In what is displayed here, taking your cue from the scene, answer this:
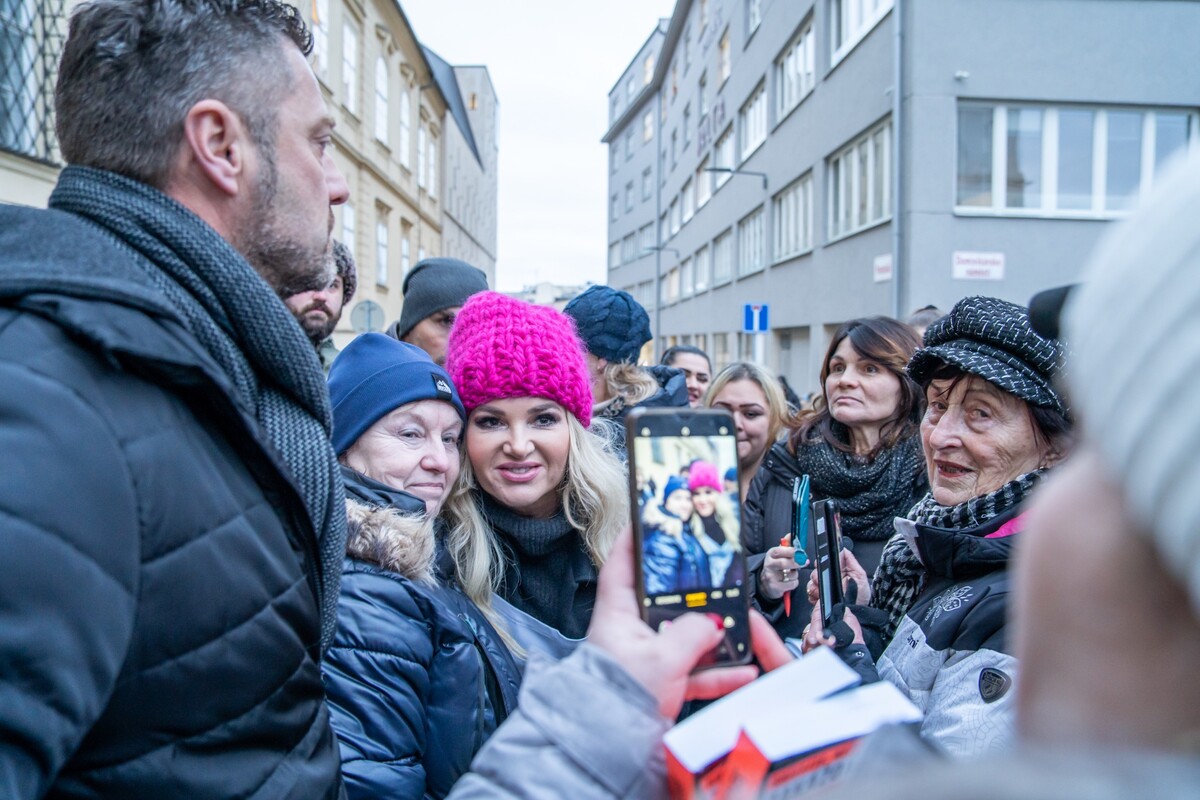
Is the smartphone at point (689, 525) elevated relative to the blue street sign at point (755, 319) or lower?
lower

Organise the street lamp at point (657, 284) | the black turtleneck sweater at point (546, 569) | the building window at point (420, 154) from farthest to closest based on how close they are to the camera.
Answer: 1. the street lamp at point (657, 284)
2. the building window at point (420, 154)
3. the black turtleneck sweater at point (546, 569)

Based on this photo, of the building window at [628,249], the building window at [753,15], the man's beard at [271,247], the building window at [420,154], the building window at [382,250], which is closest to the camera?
the man's beard at [271,247]

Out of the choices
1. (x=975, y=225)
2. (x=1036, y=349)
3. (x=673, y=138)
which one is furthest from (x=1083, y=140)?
(x=673, y=138)

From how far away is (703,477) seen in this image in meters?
1.30

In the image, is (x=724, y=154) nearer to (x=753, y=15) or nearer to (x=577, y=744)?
(x=753, y=15)

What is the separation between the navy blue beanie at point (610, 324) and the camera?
14.2 feet

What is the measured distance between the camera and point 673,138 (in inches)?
1523

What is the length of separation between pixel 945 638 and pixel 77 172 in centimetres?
187

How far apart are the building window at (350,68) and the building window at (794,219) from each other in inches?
371

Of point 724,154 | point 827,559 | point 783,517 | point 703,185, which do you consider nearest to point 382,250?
point 724,154

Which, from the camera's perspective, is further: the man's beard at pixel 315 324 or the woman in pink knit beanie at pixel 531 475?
the man's beard at pixel 315 324

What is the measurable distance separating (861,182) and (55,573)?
574 inches

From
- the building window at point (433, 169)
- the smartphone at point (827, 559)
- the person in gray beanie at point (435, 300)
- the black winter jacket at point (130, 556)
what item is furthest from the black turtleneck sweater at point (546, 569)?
the building window at point (433, 169)

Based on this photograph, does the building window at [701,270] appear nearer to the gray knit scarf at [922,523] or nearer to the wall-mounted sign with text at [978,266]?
the wall-mounted sign with text at [978,266]
